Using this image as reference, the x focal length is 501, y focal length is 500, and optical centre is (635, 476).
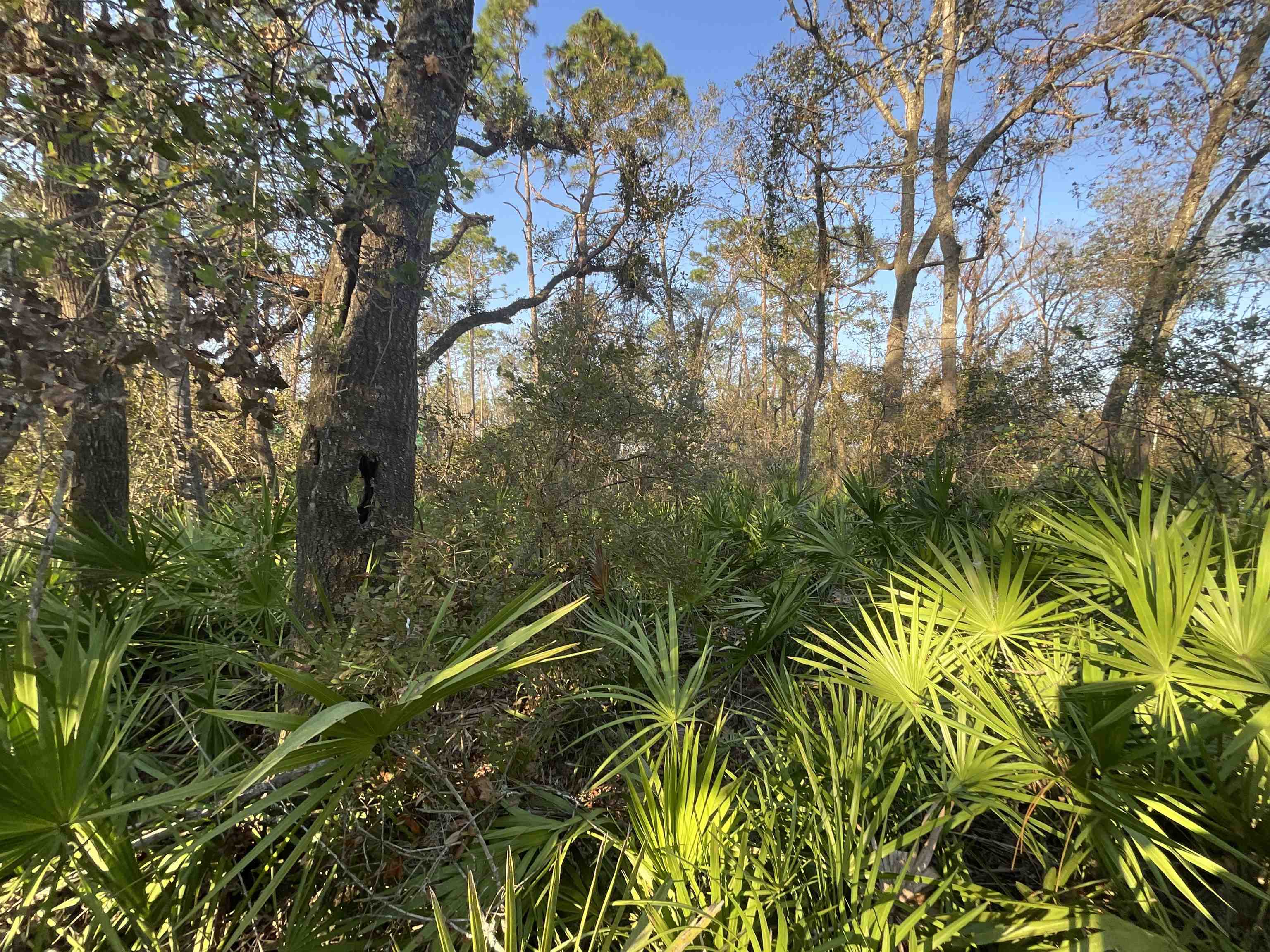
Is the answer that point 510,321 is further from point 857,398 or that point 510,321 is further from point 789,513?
point 857,398

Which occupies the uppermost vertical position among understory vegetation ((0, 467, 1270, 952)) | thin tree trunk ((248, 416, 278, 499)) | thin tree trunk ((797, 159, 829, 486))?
thin tree trunk ((797, 159, 829, 486))

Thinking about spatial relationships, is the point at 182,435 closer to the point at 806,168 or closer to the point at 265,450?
the point at 265,450

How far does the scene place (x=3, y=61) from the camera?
167 centimetres

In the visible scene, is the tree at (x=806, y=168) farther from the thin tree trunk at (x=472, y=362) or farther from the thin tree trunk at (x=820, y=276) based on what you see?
the thin tree trunk at (x=472, y=362)

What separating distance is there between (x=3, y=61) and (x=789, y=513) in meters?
5.23

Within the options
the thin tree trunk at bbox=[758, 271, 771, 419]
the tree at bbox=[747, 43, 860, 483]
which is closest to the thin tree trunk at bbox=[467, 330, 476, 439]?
the thin tree trunk at bbox=[758, 271, 771, 419]

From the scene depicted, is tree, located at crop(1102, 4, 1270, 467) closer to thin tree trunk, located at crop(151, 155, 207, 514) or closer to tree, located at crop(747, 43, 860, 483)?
tree, located at crop(747, 43, 860, 483)

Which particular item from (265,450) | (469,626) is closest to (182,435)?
(265,450)

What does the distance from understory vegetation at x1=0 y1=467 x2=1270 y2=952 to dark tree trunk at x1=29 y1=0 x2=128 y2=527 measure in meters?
0.48

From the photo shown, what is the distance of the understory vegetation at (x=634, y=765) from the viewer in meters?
1.26

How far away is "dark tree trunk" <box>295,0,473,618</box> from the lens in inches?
109

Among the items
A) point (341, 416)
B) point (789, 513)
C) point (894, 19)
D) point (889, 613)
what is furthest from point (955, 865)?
point (894, 19)

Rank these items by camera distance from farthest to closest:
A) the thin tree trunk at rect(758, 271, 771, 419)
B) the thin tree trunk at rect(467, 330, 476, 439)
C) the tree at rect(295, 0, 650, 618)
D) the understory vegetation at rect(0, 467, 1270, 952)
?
the thin tree trunk at rect(467, 330, 476, 439) < the thin tree trunk at rect(758, 271, 771, 419) < the tree at rect(295, 0, 650, 618) < the understory vegetation at rect(0, 467, 1270, 952)

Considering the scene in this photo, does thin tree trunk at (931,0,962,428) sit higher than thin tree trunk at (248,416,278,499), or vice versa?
thin tree trunk at (931,0,962,428)
